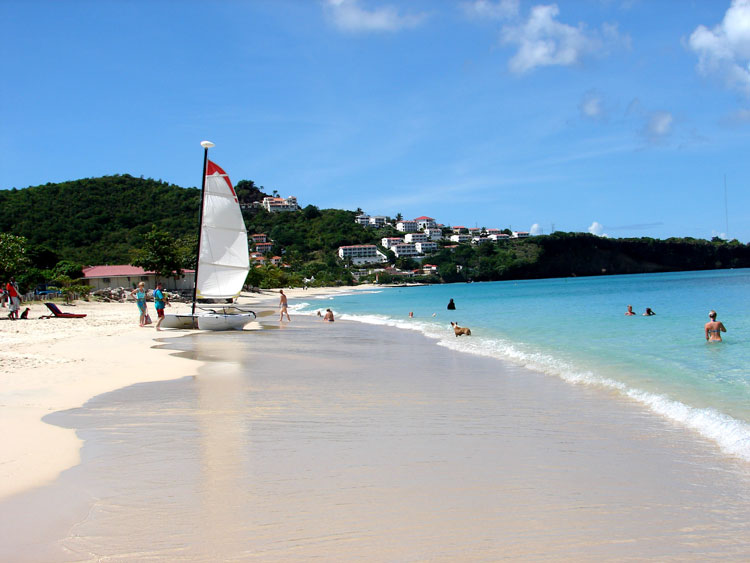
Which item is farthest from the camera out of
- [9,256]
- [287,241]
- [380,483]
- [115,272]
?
[287,241]

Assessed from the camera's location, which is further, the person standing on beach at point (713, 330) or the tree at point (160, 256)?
the tree at point (160, 256)

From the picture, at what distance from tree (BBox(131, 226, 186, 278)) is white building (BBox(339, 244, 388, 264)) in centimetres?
8988

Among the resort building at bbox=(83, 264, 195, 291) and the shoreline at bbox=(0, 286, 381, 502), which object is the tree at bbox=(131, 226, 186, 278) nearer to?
the resort building at bbox=(83, 264, 195, 291)

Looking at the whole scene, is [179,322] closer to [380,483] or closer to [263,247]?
[380,483]

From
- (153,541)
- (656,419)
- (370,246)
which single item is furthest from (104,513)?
(370,246)

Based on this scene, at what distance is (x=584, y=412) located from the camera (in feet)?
24.8

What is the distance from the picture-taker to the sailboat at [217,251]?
66.8 feet

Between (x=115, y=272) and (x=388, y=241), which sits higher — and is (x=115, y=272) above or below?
below

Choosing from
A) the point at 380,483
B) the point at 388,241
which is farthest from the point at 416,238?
the point at 380,483

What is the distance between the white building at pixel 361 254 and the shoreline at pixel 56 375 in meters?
126

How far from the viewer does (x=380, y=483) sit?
4.77 m

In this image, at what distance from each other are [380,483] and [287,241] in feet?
464

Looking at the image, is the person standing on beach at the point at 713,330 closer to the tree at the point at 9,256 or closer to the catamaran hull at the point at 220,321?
the catamaran hull at the point at 220,321

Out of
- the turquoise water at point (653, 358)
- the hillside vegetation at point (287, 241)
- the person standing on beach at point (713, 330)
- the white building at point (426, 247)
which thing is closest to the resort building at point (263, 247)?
the hillside vegetation at point (287, 241)
